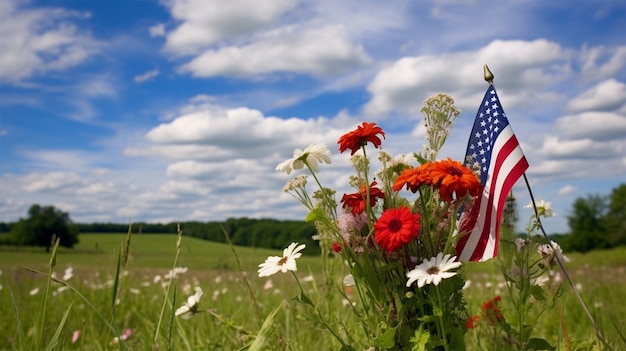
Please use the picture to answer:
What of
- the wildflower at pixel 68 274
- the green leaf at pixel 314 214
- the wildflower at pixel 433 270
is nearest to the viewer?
the wildflower at pixel 433 270

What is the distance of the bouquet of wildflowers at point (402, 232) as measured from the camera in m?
1.97

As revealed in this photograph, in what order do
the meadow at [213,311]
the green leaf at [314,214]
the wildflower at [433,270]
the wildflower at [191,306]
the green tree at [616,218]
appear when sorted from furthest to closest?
the green tree at [616,218], the meadow at [213,311], the wildflower at [191,306], the green leaf at [314,214], the wildflower at [433,270]

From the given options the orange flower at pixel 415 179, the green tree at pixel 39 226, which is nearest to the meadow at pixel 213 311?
the orange flower at pixel 415 179

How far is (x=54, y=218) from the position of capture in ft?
239

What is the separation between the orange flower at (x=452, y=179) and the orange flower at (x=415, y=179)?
0.9 inches

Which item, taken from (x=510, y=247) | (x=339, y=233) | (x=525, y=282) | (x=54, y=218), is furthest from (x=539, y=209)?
(x=54, y=218)

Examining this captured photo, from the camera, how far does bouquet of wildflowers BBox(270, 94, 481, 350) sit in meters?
1.97

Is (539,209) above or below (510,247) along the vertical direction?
above

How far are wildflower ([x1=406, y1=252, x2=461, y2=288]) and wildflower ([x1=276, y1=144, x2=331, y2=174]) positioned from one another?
1.99ft

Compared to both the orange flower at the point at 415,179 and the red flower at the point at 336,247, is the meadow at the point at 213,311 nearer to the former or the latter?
the red flower at the point at 336,247

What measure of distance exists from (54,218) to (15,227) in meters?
5.95

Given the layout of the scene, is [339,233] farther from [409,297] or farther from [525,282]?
[525,282]

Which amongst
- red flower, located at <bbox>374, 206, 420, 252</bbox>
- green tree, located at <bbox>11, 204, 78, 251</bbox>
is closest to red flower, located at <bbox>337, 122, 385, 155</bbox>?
red flower, located at <bbox>374, 206, 420, 252</bbox>

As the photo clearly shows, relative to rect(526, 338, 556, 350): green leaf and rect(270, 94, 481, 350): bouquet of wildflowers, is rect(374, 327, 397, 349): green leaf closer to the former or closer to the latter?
rect(270, 94, 481, 350): bouquet of wildflowers
